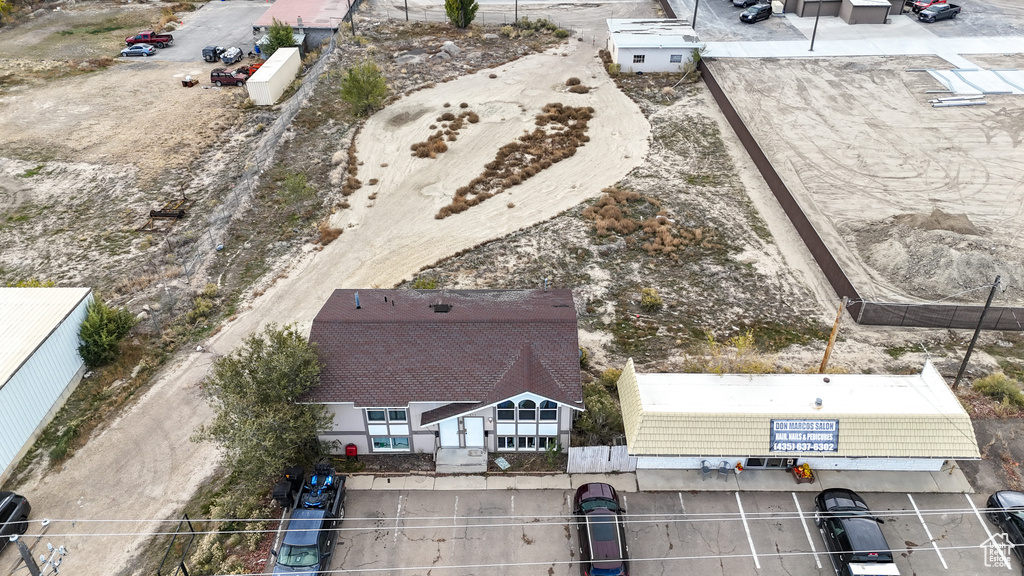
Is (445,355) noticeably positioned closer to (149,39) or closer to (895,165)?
(895,165)

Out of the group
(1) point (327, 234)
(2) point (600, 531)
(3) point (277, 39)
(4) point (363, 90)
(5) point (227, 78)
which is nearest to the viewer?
(2) point (600, 531)

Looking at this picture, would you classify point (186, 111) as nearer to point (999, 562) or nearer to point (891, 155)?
point (891, 155)

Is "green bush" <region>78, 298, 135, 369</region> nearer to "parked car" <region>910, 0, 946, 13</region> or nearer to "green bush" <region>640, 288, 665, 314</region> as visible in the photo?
"green bush" <region>640, 288, 665, 314</region>

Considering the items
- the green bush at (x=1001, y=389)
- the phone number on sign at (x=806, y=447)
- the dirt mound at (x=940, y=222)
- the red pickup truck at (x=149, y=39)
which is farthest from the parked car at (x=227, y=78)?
the green bush at (x=1001, y=389)

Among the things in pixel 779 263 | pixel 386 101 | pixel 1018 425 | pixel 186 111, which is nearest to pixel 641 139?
pixel 779 263

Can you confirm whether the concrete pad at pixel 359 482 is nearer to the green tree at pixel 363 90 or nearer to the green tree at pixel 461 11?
the green tree at pixel 363 90

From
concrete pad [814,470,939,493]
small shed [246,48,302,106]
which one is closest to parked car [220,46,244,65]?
small shed [246,48,302,106]

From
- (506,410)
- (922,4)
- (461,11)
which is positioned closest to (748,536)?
(506,410)
